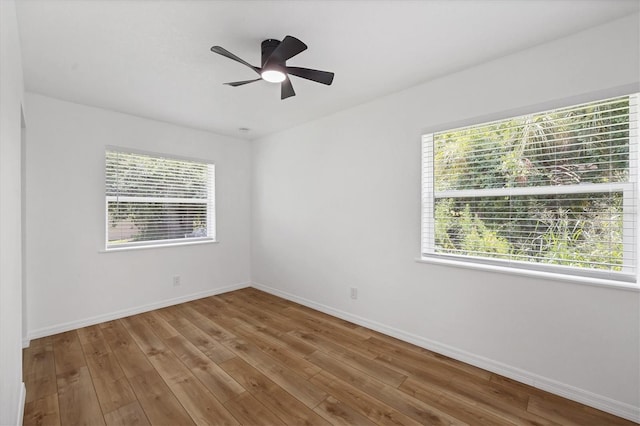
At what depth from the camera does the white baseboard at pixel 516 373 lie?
6.11ft

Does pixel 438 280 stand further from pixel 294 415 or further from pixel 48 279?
pixel 48 279

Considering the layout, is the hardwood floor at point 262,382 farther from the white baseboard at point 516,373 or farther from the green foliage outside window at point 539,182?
the green foliage outside window at point 539,182

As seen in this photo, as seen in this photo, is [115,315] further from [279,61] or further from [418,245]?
[418,245]

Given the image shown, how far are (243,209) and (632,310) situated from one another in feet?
14.6

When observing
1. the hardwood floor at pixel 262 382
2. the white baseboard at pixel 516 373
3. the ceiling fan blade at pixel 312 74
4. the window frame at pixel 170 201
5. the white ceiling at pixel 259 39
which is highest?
the white ceiling at pixel 259 39

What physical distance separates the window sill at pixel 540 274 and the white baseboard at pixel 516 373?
0.75 meters

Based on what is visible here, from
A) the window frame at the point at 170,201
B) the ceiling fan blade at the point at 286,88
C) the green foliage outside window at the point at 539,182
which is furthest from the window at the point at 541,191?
the window frame at the point at 170,201

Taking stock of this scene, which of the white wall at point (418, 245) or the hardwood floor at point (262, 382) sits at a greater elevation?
the white wall at point (418, 245)

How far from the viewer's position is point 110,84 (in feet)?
8.88

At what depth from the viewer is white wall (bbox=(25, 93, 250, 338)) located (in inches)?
116

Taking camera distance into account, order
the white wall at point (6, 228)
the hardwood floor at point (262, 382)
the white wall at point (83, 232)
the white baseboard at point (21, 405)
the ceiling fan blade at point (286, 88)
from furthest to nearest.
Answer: the white wall at point (83, 232) → the ceiling fan blade at point (286, 88) → the hardwood floor at point (262, 382) → the white baseboard at point (21, 405) → the white wall at point (6, 228)

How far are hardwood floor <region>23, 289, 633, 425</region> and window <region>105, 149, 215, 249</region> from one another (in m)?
1.19

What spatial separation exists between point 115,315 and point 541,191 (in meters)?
4.55

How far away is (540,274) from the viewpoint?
214 cm
